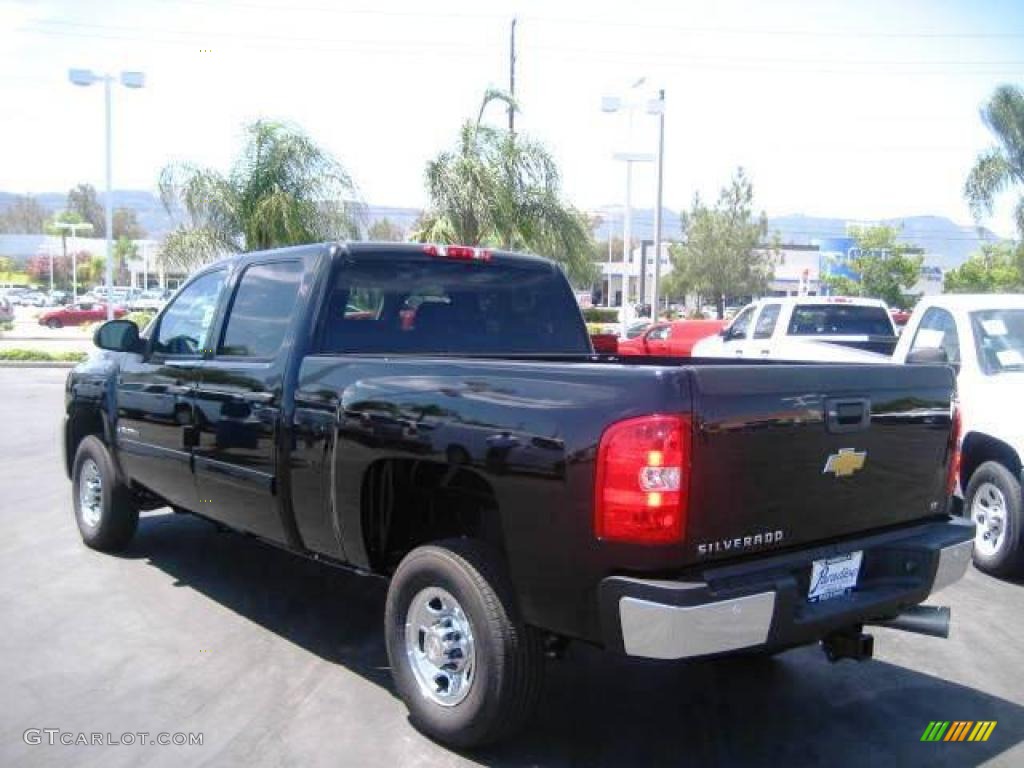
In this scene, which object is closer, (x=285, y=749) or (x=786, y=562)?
(x=786, y=562)

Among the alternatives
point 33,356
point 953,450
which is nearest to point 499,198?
point 33,356

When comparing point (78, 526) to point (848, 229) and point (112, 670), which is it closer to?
point (112, 670)

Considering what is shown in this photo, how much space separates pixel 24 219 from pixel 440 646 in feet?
533

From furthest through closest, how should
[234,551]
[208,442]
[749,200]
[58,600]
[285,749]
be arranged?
[749,200]
[234,551]
[58,600]
[208,442]
[285,749]

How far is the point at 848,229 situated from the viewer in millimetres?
39188

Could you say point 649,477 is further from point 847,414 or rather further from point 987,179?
point 987,179

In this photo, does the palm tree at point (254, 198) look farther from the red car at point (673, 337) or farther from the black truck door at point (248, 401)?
the black truck door at point (248, 401)

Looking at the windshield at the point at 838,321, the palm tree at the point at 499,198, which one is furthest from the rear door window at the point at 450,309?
the palm tree at the point at 499,198

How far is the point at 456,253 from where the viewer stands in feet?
17.3

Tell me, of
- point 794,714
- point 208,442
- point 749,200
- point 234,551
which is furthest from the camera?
point 749,200

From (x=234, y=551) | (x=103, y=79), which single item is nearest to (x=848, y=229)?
(x=103, y=79)

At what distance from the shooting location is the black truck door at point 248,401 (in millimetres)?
4684

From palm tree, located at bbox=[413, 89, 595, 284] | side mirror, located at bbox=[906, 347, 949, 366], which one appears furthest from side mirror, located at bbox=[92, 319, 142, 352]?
palm tree, located at bbox=[413, 89, 595, 284]

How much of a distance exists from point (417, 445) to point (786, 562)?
4.85 ft
